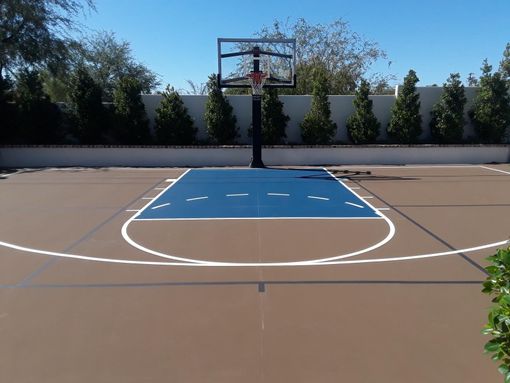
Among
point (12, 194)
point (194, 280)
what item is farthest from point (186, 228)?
point (12, 194)

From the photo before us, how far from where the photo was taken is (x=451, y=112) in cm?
1856

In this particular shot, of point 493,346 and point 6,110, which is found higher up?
point 6,110

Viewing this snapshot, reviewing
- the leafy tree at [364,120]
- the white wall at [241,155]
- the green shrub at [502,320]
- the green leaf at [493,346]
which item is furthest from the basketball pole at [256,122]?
the green leaf at [493,346]

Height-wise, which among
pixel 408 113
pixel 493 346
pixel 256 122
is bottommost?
pixel 493 346

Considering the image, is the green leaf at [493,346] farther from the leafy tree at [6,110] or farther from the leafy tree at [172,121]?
the leafy tree at [6,110]

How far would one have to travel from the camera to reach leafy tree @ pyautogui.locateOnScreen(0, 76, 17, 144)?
17812mm

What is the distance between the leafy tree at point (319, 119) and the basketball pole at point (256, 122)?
286cm

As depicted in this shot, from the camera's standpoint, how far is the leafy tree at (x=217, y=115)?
723 inches

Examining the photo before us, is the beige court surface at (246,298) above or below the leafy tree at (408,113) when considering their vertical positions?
below

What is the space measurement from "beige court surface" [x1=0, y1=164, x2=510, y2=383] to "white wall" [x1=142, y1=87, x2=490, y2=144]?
10508 millimetres

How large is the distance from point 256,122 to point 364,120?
17.1ft

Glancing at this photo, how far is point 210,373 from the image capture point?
3.49 meters

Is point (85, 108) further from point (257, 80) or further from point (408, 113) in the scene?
point (408, 113)

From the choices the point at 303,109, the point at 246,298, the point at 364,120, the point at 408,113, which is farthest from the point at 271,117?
the point at 246,298
